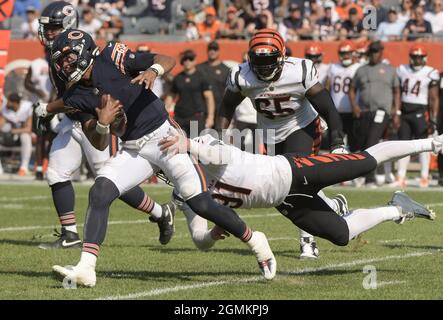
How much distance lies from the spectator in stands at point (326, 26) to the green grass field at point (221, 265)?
650cm

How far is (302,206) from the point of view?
661 cm

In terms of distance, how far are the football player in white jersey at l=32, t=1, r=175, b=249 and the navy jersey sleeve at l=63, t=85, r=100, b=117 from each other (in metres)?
1.50

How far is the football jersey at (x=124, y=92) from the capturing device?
21.4ft

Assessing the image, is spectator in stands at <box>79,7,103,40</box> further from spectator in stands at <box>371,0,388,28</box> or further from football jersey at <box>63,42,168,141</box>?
football jersey at <box>63,42,168,141</box>

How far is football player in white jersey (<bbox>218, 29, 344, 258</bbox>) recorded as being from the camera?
7234 mm

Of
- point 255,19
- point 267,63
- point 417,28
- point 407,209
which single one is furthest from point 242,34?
point 407,209

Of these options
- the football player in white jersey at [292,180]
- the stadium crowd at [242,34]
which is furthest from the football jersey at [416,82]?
the football player in white jersey at [292,180]

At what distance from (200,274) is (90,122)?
120 centimetres

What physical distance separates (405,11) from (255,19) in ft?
7.95

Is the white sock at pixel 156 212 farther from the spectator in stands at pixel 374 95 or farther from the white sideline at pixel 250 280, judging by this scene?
the spectator in stands at pixel 374 95

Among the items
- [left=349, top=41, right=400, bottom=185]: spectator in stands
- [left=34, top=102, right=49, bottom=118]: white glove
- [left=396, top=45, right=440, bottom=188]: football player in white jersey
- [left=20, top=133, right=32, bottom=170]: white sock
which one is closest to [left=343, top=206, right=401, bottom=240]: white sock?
[left=34, top=102, right=49, bottom=118]: white glove

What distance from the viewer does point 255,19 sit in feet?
58.1
